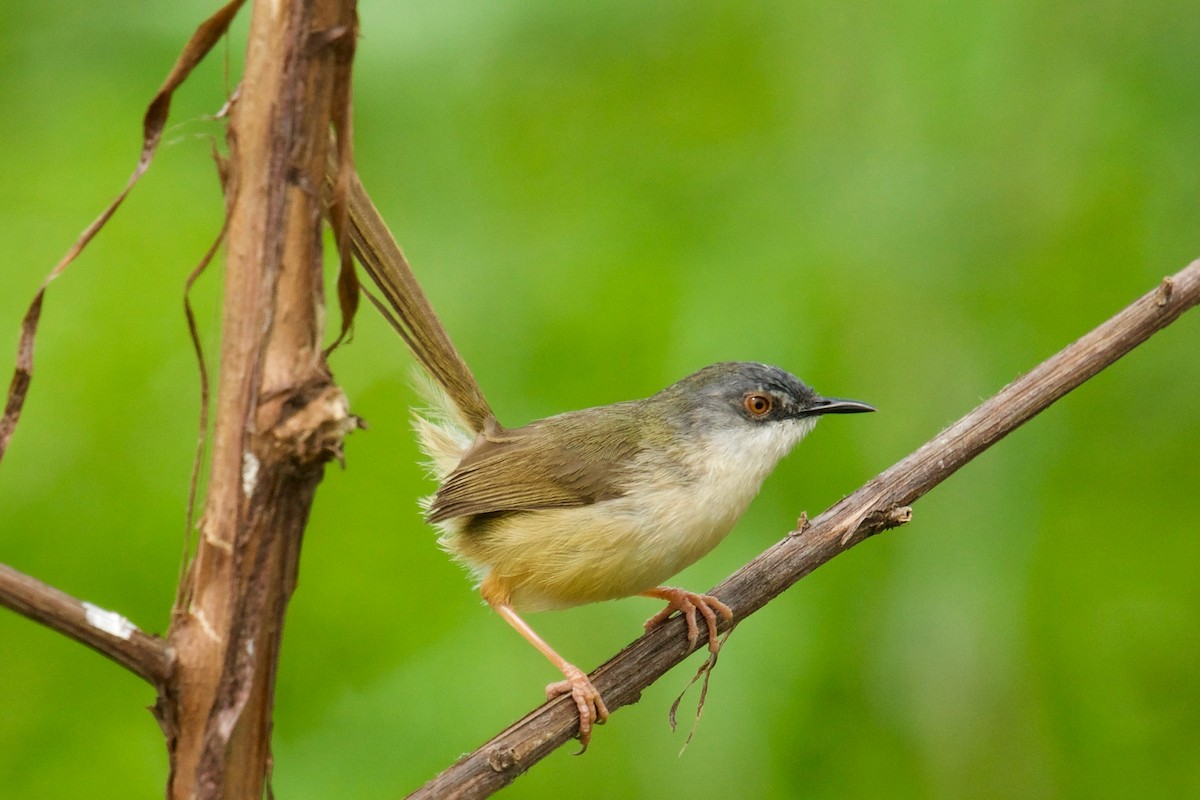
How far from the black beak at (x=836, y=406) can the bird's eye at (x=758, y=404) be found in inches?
11.4

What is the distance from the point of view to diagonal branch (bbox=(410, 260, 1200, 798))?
241cm

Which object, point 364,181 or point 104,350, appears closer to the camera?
point 104,350

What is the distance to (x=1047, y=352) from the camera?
124 inches

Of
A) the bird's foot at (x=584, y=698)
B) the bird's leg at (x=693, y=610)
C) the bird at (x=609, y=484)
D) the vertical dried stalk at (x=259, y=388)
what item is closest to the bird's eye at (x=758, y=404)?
the bird at (x=609, y=484)

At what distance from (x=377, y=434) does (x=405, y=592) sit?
0.42 m

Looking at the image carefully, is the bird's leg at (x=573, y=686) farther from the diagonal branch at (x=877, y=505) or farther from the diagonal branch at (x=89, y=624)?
the diagonal branch at (x=89, y=624)

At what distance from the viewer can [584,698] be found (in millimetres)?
2711

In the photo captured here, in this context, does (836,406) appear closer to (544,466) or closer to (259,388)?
(544,466)

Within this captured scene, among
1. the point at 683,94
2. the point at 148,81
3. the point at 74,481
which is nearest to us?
the point at 74,481

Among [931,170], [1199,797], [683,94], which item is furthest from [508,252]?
[1199,797]

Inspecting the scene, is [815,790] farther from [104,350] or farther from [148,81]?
[148,81]

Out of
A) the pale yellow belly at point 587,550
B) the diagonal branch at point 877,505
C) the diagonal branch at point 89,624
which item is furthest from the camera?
the pale yellow belly at point 587,550

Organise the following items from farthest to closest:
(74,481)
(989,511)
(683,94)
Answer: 1. (683,94)
2. (989,511)
3. (74,481)

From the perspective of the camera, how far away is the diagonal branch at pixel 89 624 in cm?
147
